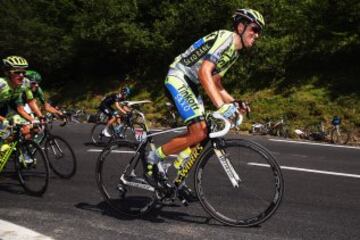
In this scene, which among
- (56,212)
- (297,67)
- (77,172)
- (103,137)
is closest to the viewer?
(56,212)

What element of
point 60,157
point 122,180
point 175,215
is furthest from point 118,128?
point 175,215

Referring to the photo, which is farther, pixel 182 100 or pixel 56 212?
pixel 56 212

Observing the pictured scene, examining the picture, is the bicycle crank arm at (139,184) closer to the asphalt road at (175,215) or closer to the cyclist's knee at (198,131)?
the asphalt road at (175,215)

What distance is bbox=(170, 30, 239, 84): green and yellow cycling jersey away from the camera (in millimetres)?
4438

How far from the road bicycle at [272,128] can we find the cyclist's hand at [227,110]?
38.3ft

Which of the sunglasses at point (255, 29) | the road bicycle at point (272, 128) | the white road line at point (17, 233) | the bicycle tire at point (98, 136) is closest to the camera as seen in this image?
the white road line at point (17, 233)

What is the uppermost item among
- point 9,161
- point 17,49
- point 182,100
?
point 17,49

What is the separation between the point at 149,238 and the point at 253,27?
7.61 feet

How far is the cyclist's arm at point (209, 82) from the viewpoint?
432 cm

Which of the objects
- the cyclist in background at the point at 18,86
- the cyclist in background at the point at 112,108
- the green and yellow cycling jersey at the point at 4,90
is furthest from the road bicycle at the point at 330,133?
the green and yellow cycling jersey at the point at 4,90

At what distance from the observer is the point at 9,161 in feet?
21.3

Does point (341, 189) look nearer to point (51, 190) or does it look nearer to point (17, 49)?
point (51, 190)

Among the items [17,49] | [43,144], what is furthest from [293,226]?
[17,49]

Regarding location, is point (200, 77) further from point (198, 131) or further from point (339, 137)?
point (339, 137)
